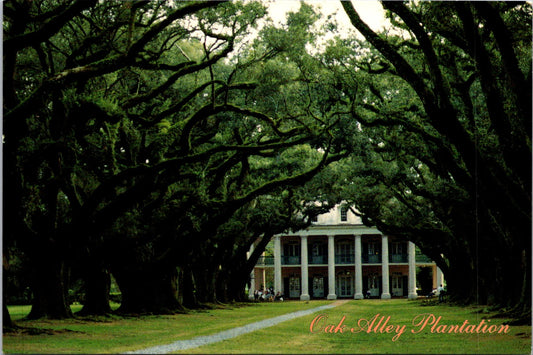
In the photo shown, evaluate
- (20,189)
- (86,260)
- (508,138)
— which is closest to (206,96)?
(86,260)

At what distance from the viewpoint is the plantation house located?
7069 centimetres

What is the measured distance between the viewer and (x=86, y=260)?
2516cm

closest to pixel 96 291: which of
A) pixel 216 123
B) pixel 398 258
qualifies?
pixel 216 123

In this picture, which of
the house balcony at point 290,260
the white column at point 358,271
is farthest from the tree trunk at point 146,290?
the house balcony at point 290,260

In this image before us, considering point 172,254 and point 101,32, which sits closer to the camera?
point 101,32

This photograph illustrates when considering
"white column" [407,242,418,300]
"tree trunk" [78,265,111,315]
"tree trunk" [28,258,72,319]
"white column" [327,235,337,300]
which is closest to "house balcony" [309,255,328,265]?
"white column" [327,235,337,300]

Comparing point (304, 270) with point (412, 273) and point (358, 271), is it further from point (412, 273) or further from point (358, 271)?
point (412, 273)

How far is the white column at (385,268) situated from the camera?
228 ft

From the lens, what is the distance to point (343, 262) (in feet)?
239

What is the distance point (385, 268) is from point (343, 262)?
4895 millimetres

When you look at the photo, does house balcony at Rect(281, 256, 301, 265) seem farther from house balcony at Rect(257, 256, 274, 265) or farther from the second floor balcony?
house balcony at Rect(257, 256, 274, 265)

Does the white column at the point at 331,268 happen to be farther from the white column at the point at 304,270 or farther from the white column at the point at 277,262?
the white column at the point at 277,262

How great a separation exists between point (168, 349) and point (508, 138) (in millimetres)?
7309

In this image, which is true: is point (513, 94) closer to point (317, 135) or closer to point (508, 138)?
point (508, 138)
